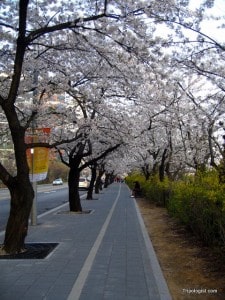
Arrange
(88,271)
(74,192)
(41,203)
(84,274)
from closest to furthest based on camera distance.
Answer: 1. (84,274)
2. (88,271)
3. (74,192)
4. (41,203)

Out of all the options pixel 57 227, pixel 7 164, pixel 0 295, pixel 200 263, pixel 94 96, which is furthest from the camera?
pixel 7 164

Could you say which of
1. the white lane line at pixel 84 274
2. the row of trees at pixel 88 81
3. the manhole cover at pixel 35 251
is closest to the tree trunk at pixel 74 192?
the row of trees at pixel 88 81

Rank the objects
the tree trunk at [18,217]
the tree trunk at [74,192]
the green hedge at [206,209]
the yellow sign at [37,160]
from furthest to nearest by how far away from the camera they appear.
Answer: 1. the tree trunk at [74,192]
2. the yellow sign at [37,160]
3. the tree trunk at [18,217]
4. the green hedge at [206,209]

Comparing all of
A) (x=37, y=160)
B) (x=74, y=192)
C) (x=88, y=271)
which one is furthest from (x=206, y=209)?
(x=74, y=192)

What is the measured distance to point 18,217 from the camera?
9219 mm

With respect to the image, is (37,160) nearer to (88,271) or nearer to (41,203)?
(88,271)

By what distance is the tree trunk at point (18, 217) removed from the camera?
30.1ft

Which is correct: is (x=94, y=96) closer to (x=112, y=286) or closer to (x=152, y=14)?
(x=152, y=14)

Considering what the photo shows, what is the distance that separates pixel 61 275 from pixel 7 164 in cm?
6105

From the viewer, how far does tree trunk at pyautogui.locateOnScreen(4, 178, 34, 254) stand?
919 cm

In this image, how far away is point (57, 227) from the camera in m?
14.3

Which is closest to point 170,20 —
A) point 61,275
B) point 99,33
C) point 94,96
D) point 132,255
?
point 99,33

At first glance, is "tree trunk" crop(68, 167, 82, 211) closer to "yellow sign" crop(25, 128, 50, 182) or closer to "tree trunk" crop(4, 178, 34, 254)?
"yellow sign" crop(25, 128, 50, 182)

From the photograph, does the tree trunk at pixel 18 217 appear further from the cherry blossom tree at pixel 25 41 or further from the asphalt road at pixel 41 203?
the asphalt road at pixel 41 203
